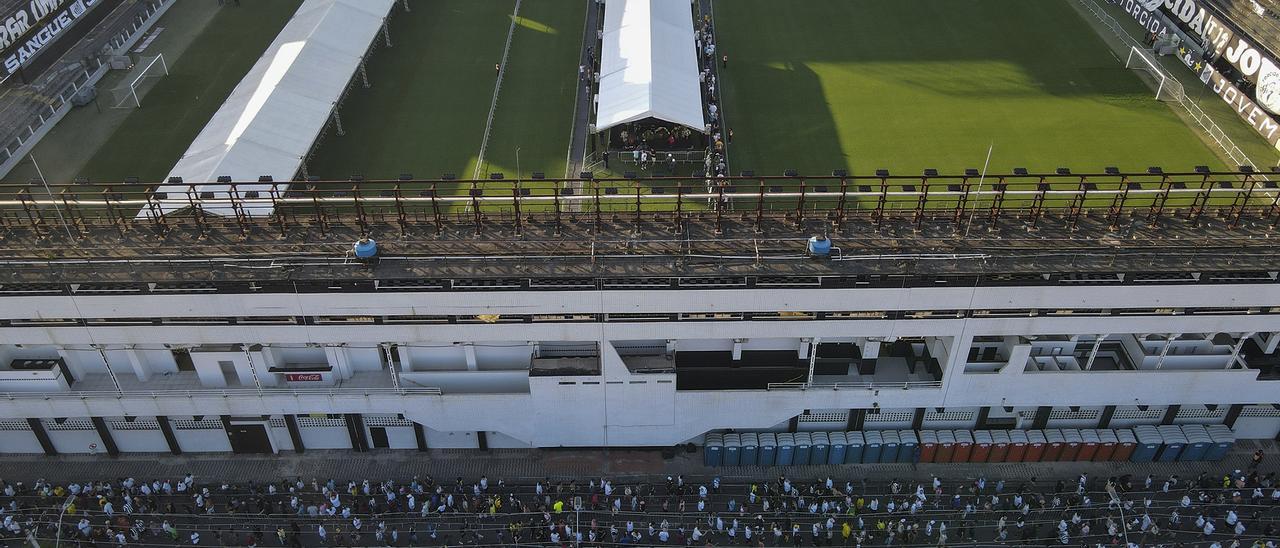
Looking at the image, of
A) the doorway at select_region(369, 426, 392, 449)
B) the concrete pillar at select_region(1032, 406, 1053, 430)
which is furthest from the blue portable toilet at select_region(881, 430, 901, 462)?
the doorway at select_region(369, 426, 392, 449)

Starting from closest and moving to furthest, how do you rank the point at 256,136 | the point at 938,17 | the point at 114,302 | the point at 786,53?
the point at 114,302 → the point at 256,136 → the point at 786,53 → the point at 938,17

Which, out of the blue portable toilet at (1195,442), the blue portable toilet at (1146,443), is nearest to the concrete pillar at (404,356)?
the blue portable toilet at (1146,443)

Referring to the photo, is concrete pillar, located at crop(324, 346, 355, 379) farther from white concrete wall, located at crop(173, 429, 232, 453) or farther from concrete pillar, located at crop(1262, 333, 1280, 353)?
concrete pillar, located at crop(1262, 333, 1280, 353)

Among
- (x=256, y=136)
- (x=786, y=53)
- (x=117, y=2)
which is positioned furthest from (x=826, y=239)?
(x=117, y=2)

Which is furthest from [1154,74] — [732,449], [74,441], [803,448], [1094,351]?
[74,441]

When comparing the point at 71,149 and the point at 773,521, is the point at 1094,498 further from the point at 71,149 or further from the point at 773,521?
the point at 71,149

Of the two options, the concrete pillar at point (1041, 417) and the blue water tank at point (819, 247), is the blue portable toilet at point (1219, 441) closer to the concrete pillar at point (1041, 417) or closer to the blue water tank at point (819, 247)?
the concrete pillar at point (1041, 417)

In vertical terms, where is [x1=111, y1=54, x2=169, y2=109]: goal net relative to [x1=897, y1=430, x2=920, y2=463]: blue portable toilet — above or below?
above
